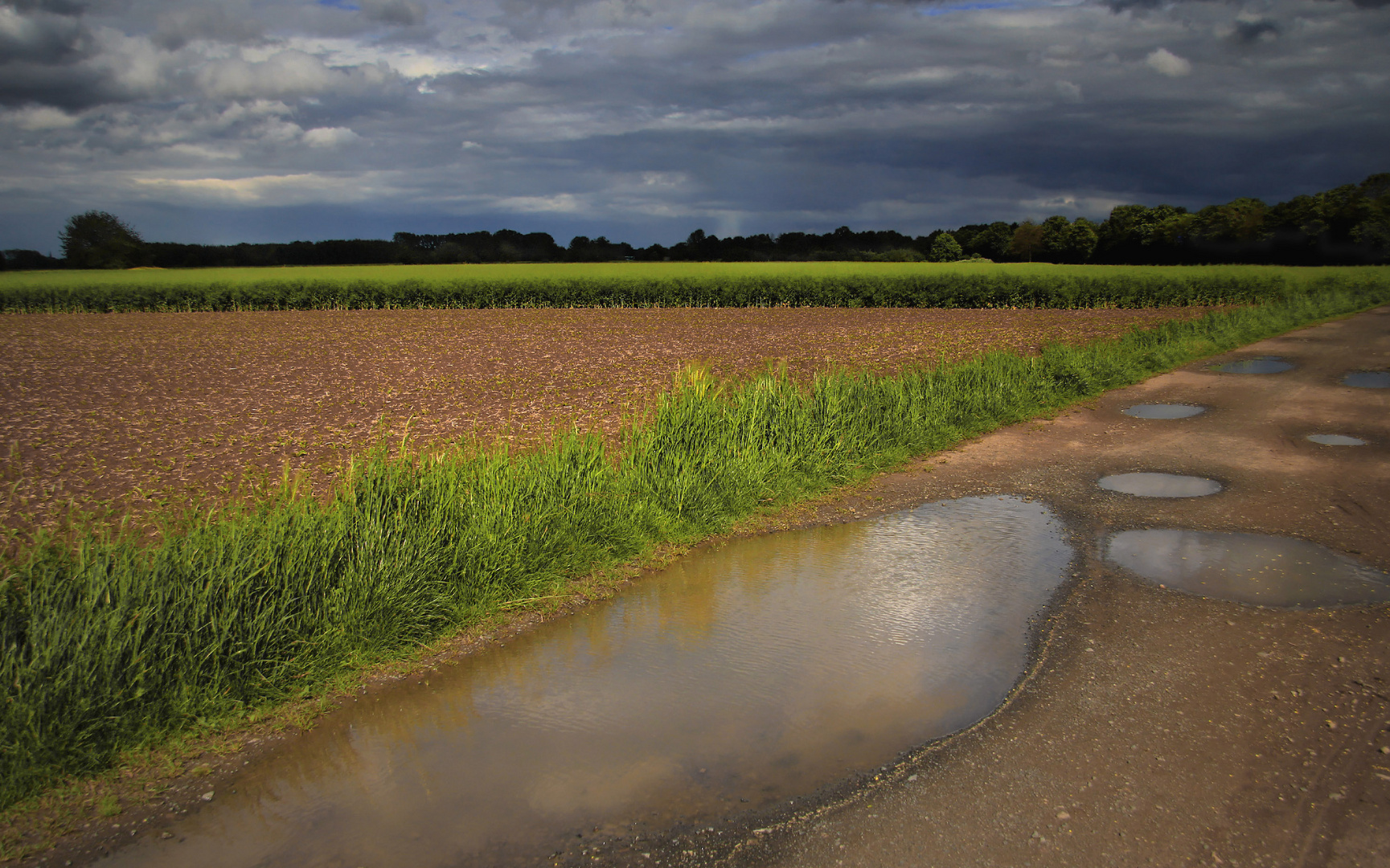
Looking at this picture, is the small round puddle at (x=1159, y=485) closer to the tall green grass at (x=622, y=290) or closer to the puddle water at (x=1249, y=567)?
the puddle water at (x=1249, y=567)

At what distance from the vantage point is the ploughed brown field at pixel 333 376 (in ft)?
28.1

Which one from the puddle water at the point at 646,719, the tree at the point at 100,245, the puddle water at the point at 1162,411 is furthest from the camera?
the tree at the point at 100,245

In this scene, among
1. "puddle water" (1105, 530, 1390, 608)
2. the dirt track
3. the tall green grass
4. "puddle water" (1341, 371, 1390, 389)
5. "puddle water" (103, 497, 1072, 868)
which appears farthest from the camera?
the tall green grass

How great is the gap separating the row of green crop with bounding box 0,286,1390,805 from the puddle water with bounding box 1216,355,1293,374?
33.7 ft

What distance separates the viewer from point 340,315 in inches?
1267

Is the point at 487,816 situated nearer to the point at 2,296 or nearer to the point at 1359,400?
the point at 1359,400

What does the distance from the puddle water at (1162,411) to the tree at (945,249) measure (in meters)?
71.5

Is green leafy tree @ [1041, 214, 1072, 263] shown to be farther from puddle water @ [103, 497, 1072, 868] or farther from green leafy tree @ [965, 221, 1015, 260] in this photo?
puddle water @ [103, 497, 1072, 868]

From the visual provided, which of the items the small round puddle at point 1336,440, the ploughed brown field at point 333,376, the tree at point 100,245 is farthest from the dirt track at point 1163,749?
the tree at point 100,245

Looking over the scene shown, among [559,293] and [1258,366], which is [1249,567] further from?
[559,293]

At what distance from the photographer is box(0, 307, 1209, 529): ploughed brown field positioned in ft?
28.1

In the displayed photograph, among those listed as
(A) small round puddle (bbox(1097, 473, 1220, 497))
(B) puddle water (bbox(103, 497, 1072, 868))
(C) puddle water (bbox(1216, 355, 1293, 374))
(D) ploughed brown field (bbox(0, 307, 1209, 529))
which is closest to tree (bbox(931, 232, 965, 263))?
(D) ploughed brown field (bbox(0, 307, 1209, 529))

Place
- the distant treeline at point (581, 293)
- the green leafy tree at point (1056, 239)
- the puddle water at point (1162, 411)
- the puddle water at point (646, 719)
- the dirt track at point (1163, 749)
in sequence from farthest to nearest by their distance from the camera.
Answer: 1. the green leafy tree at point (1056, 239)
2. the distant treeline at point (581, 293)
3. the puddle water at point (1162, 411)
4. the puddle water at point (646, 719)
5. the dirt track at point (1163, 749)

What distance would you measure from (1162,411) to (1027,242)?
87.4 meters
